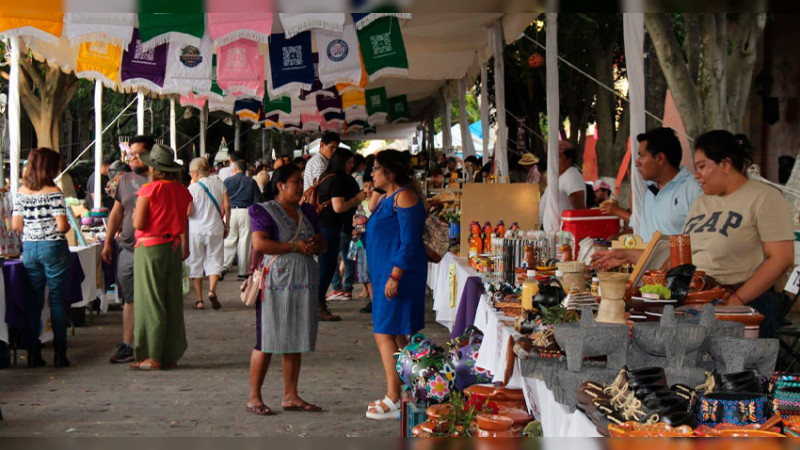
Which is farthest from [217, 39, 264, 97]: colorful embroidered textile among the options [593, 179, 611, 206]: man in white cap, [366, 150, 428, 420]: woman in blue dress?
[366, 150, 428, 420]: woman in blue dress

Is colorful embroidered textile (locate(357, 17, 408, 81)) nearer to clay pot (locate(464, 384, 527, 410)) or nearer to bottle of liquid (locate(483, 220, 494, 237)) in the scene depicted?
bottle of liquid (locate(483, 220, 494, 237))

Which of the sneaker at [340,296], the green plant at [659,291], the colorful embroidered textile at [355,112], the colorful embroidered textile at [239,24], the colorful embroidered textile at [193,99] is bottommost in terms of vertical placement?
the sneaker at [340,296]

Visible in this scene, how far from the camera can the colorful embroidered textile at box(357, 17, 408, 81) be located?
1171cm

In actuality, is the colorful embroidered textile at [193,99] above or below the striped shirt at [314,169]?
above

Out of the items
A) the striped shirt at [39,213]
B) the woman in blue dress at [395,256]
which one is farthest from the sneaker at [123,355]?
the woman in blue dress at [395,256]

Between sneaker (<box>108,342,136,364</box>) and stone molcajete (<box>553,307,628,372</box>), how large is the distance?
692 cm

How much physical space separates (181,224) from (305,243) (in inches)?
87.9

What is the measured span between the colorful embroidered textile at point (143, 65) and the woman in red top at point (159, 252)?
4.64m

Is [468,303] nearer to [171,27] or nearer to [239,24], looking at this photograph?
[239,24]

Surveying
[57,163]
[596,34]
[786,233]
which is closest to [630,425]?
[786,233]

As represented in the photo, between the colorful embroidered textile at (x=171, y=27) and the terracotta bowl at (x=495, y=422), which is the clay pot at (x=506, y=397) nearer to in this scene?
the terracotta bowl at (x=495, y=422)

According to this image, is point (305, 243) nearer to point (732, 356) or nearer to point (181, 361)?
point (181, 361)

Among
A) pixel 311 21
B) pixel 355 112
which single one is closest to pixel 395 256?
pixel 311 21

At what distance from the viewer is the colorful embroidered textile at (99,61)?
490 inches
